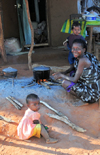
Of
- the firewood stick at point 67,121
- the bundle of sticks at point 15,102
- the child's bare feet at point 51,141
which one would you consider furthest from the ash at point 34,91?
the child's bare feet at point 51,141

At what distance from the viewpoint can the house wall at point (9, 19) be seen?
23.2ft

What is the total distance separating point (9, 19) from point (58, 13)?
6.50 feet

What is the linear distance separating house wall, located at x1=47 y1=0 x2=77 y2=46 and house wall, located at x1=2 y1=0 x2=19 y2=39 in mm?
1460

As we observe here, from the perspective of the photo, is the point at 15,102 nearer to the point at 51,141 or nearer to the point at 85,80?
the point at 51,141

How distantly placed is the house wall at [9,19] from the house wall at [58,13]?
1.46 meters

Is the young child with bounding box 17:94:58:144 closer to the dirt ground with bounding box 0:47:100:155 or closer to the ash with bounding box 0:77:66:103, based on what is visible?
the dirt ground with bounding box 0:47:100:155

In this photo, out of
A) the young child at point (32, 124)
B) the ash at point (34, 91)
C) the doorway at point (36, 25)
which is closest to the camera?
the young child at point (32, 124)

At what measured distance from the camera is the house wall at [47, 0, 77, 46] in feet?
23.0

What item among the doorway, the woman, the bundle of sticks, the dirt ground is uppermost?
the doorway

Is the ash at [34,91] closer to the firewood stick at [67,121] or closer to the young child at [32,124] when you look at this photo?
the firewood stick at [67,121]

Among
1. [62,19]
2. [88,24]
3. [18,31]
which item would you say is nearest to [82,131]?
[88,24]

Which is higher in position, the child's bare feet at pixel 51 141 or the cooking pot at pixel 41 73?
the cooking pot at pixel 41 73

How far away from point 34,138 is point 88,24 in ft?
12.7

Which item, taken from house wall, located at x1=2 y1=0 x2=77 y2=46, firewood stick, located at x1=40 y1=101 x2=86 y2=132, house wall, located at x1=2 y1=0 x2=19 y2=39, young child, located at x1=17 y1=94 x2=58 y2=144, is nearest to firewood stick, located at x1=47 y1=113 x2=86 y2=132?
firewood stick, located at x1=40 y1=101 x2=86 y2=132
